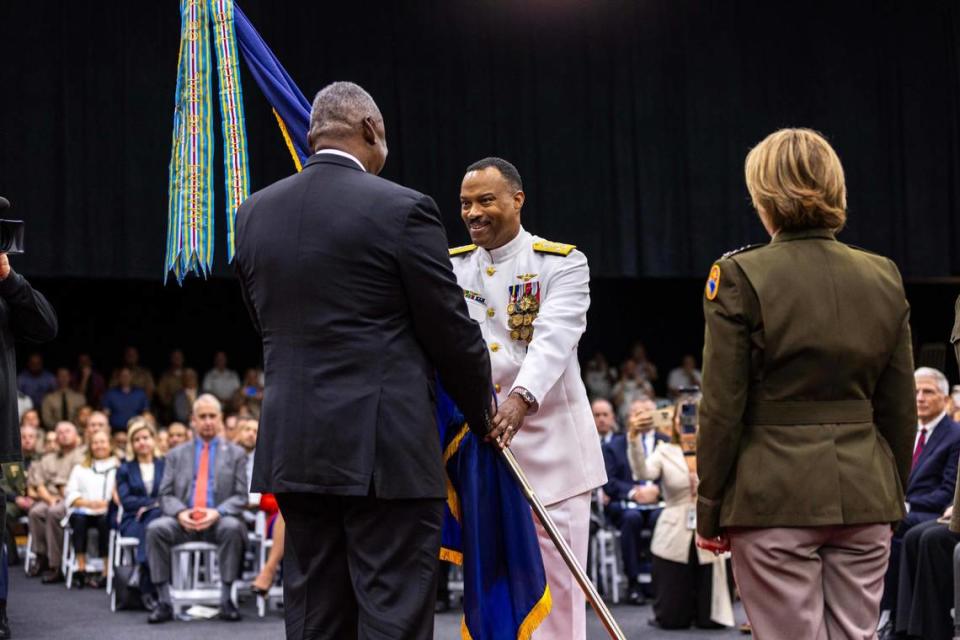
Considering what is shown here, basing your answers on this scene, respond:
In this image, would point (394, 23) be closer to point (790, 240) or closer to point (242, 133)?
point (242, 133)

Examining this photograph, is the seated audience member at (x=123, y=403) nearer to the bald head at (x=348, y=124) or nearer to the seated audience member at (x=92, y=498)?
the seated audience member at (x=92, y=498)

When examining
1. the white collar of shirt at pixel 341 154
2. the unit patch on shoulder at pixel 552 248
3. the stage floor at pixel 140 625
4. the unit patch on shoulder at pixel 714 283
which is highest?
the white collar of shirt at pixel 341 154

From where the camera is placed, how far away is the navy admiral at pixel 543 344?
3436 millimetres

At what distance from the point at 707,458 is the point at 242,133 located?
77.8 inches

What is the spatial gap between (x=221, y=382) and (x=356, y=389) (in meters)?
11.7

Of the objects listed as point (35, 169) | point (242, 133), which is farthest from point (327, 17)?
point (242, 133)

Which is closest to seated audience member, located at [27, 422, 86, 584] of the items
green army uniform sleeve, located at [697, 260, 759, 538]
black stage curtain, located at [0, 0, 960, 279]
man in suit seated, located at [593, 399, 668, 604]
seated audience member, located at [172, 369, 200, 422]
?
seated audience member, located at [172, 369, 200, 422]

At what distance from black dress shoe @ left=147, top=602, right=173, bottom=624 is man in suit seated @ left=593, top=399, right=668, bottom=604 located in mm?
2689

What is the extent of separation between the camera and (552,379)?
3.35 m

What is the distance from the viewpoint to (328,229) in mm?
2633

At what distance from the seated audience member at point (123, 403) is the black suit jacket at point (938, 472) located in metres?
8.60

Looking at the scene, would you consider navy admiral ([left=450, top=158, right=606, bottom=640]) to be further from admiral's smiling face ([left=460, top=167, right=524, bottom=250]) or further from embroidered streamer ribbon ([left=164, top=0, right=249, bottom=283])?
embroidered streamer ribbon ([left=164, top=0, right=249, bottom=283])

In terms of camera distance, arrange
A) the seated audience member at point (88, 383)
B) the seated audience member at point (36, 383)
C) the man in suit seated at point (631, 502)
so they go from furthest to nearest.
→ the seated audience member at point (88, 383), the seated audience member at point (36, 383), the man in suit seated at point (631, 502)

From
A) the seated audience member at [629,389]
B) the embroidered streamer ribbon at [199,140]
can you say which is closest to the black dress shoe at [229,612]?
the embroidered streamer ribbon at [199,140]
